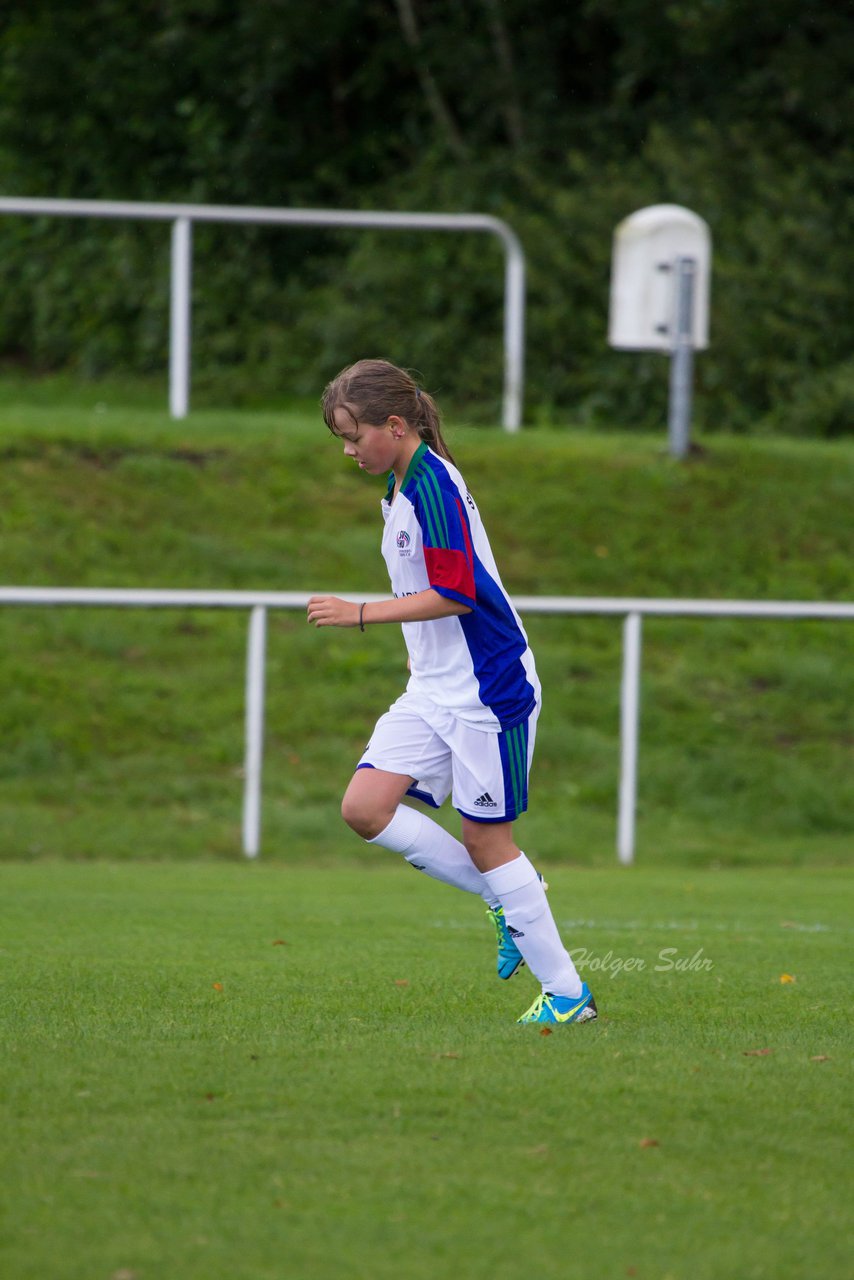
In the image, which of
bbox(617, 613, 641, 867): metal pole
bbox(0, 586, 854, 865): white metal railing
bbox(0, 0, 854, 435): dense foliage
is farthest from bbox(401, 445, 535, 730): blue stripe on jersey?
bbox(0, 0, 854, 435): dense foliage

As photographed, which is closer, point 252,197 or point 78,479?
point 78,479

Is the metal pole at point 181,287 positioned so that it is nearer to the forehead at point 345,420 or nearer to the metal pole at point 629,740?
the metal pole at point 629,740

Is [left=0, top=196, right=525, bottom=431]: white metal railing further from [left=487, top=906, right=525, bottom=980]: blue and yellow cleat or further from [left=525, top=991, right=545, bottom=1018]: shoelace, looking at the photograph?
[left=525, top=991, right=545, bottom=1018]: shoelace

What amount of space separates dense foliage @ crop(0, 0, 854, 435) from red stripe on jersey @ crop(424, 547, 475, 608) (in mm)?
12569

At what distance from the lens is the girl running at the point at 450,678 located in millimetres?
4777

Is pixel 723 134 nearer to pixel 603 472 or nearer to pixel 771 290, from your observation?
pixel 771 290

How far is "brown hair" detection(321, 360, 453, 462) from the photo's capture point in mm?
4809

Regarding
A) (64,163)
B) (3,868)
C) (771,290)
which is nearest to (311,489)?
(3,868)

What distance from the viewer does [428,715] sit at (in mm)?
4969

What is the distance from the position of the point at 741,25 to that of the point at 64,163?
9196 millimetres

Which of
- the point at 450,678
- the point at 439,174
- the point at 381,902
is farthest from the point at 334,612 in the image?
the point at 439,174

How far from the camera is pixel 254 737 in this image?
9.93 meters

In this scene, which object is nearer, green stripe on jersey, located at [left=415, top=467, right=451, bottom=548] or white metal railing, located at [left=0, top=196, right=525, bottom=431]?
green stripe on jersey, located at [left=415, top=467, right=451, bottom=548]

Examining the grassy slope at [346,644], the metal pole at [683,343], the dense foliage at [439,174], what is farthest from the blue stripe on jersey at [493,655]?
the dense foliage at [439,174]
